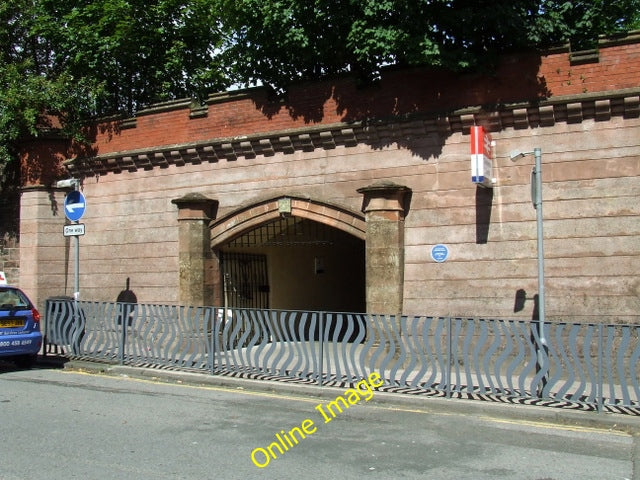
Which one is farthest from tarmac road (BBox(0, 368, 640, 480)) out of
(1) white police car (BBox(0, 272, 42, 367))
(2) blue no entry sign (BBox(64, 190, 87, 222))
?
(2) blue no entry sign (BBox(64, 190, 87, 222))

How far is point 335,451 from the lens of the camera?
6.08m

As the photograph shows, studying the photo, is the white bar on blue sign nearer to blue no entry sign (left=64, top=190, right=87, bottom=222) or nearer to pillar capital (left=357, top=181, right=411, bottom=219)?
blue no entry sign (left=64, top=190, right=87, bottom=222)

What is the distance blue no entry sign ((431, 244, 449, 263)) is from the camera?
10680 millimetres

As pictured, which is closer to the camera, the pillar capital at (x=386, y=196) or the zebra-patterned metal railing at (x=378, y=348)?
the zebra-patterned metal railing at (x=378, y=348)

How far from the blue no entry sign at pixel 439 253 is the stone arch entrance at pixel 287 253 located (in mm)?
1333

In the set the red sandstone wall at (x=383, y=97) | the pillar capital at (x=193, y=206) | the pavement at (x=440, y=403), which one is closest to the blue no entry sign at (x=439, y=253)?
the red sandstone wall at (x=383, y=97)

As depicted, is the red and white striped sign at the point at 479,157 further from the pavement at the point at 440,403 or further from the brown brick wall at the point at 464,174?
the pavement at the point at 440,403

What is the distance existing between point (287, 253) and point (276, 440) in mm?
9817

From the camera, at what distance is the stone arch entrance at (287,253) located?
12.0 meters

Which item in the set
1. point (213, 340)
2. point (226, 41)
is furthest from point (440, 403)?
point (226, 41)

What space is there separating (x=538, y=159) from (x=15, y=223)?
41.0 feet

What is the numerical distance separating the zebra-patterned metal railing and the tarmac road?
0.52 m

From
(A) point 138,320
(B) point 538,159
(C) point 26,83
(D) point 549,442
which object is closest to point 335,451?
(D) point 549,442

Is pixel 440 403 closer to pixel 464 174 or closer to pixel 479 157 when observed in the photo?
pixel 479 157
